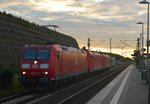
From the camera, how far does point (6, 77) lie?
28.0 m

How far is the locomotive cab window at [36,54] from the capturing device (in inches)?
1137

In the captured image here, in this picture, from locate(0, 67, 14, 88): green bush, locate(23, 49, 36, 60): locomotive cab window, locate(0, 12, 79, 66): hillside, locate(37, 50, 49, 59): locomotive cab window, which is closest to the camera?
locate(0, 67, 14, 88): green bush

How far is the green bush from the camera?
90.8 ft

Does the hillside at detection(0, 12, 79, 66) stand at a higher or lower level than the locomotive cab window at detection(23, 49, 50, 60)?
higher

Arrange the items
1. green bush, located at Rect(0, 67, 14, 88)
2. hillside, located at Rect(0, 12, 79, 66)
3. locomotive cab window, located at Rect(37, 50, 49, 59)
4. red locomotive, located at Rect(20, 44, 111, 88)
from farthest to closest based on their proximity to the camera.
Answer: hillside, located at Rect(0, 12, 79, 66), locomotive cab window, located at Rect(37, 50, 49, 59), red locomotive, located at Rect(20, 44, 111, 88), green bush, located at Rect(0, 67, 14, 88)

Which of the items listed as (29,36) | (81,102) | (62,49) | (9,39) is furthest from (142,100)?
(29,36)

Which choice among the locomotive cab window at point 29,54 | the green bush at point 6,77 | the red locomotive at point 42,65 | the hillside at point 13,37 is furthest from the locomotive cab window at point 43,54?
the hillside at point 13,37

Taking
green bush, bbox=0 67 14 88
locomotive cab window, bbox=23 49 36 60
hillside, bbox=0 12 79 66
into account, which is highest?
hillside, bbox=0 12 79 66

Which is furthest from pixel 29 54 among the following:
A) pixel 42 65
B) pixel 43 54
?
pixel 42 65

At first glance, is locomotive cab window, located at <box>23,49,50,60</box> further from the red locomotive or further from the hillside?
the hillside

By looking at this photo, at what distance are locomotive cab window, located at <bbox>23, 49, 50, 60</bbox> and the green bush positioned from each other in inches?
66.4

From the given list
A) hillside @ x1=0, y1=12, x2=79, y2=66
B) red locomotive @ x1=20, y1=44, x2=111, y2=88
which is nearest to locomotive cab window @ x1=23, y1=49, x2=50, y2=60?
red locomotive @ x1=20, y1=44, x2=111, y2=88

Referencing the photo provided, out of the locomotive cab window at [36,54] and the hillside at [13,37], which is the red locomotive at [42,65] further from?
the hillside at [13,37]

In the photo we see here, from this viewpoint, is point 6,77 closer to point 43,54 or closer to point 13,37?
point 43,54
